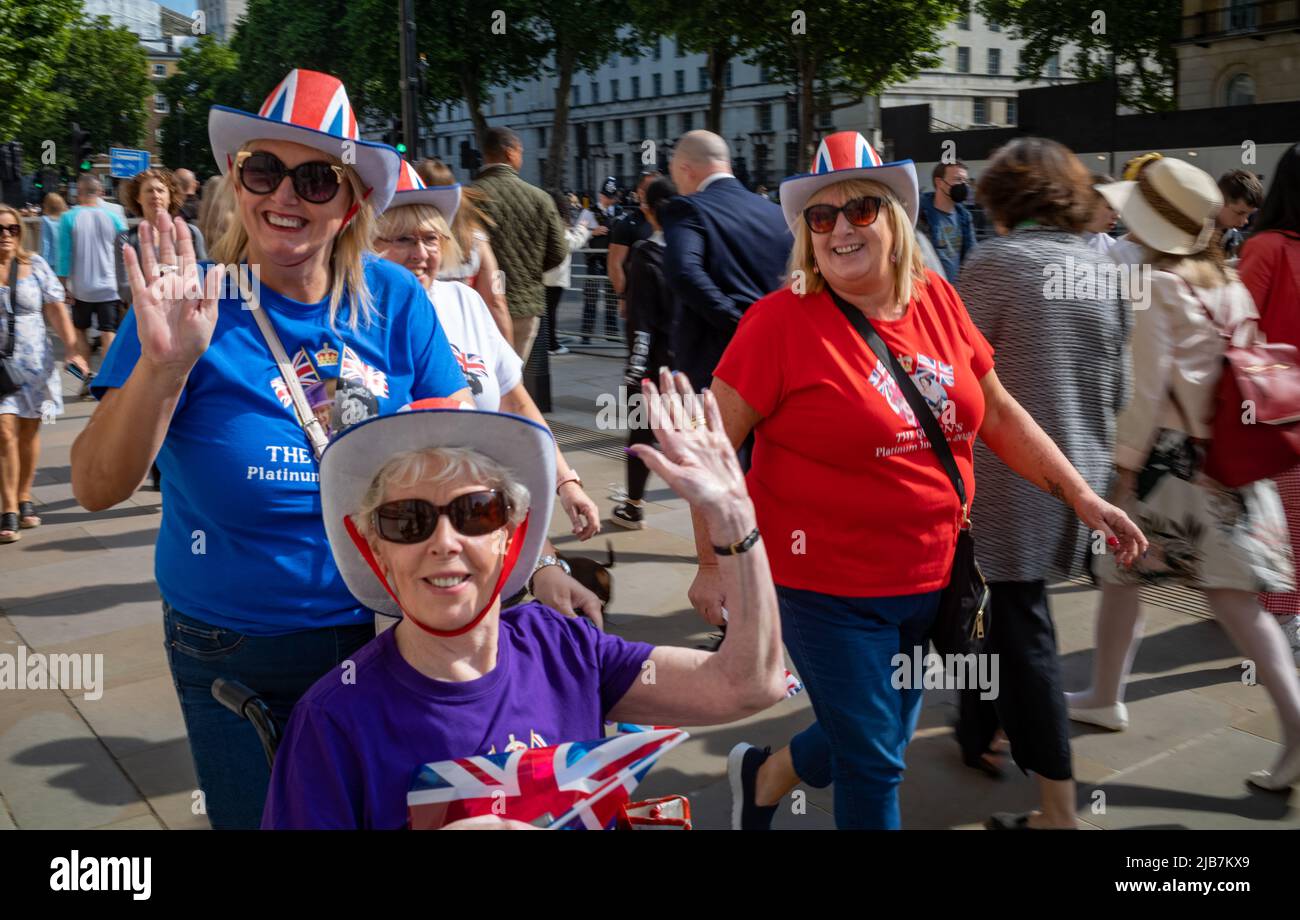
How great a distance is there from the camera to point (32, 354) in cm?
728

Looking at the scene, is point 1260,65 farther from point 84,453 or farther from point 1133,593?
point 84,453

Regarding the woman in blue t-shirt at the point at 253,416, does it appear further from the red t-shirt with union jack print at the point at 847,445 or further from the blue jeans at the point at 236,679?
the red t-shirt with union jack print at the point at 847,445

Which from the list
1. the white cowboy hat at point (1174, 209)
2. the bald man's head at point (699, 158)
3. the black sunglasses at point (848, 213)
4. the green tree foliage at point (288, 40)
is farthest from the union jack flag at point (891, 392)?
the green tree foliage at point (288, 40)

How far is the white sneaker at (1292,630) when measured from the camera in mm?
4668

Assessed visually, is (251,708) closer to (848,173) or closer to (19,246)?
(848,173)

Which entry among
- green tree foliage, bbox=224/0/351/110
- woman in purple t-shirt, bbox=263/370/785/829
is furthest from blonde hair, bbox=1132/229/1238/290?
green tree foliage, bbox=224/0/351/110

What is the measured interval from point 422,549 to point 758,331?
1240 mm

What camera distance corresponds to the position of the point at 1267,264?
4.26 m

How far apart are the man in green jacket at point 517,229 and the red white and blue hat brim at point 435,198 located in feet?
11.3

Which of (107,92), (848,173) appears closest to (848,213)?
(848,173)

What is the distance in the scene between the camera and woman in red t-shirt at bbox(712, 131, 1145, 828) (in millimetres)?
2889

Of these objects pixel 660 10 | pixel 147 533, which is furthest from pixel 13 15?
pixel 147 533

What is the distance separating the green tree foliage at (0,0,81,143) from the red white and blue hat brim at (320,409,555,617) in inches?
1141

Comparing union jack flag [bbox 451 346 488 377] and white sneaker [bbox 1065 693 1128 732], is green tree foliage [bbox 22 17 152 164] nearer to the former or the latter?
union jack flag [bbox 451 346 488 377]
